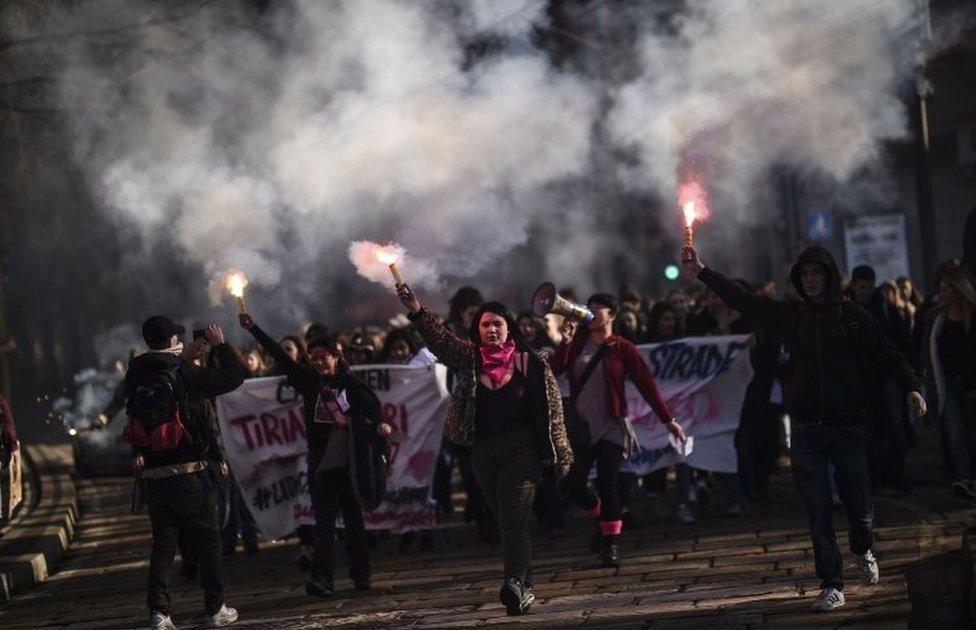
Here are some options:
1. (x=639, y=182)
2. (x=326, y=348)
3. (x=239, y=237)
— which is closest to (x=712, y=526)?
(x=326, y=348)

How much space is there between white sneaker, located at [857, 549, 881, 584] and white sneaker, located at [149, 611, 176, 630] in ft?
12.4

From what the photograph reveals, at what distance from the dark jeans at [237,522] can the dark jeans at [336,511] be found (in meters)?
2.63

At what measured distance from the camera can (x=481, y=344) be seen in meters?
8.95

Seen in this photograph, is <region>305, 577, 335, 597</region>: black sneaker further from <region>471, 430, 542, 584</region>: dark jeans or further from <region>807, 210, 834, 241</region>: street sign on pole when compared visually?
<region>807, 210, 834, 241</region>: street sign on pole

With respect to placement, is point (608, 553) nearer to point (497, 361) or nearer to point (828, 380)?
point (497, 361)

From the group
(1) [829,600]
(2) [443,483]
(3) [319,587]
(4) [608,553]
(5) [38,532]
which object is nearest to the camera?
(1) [829,600]

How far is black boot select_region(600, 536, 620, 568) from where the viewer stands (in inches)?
403

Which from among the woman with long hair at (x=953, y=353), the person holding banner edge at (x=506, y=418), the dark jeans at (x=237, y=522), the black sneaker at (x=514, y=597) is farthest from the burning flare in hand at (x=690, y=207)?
the dark jeans at (x=237, y=522)

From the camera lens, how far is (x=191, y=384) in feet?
29.6

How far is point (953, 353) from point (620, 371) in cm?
238

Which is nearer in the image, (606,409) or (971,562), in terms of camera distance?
(971,562)

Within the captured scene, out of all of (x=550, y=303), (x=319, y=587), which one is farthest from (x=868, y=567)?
(x=319, y=587)

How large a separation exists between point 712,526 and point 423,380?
259 centimetres

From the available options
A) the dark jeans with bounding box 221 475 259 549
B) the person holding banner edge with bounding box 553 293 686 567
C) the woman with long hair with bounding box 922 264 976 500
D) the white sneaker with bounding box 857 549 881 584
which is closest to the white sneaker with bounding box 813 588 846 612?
the white sneaker with bounding box 857 549 881 584
